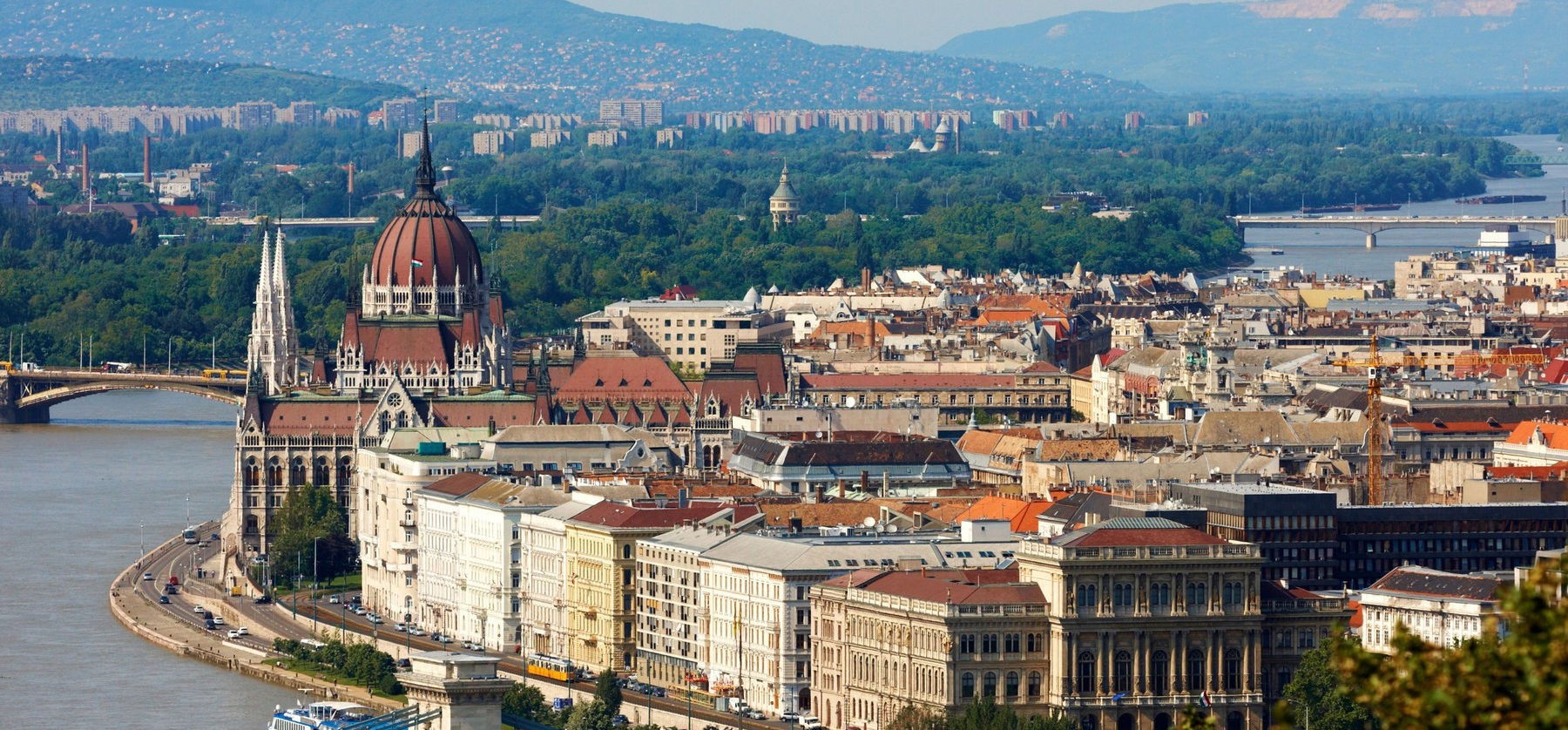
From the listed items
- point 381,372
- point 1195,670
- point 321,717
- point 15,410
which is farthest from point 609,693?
point 15,410

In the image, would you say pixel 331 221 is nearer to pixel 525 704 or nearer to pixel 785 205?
pixel 785 205

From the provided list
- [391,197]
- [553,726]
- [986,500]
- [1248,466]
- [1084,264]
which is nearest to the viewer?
[553,726]

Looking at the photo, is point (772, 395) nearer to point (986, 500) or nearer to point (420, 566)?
point (420, 566)

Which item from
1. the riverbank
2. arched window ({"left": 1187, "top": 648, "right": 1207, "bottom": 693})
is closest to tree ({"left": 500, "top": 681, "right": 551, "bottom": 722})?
the riverbank

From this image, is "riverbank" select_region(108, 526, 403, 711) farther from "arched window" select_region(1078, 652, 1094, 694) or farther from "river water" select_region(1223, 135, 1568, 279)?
"river water" select_region(1223, 135, 1568, 279)

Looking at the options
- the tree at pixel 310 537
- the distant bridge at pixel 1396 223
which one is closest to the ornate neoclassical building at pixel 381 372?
the tree at pixel 310 537

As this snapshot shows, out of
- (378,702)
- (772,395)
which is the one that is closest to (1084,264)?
(772,395)
